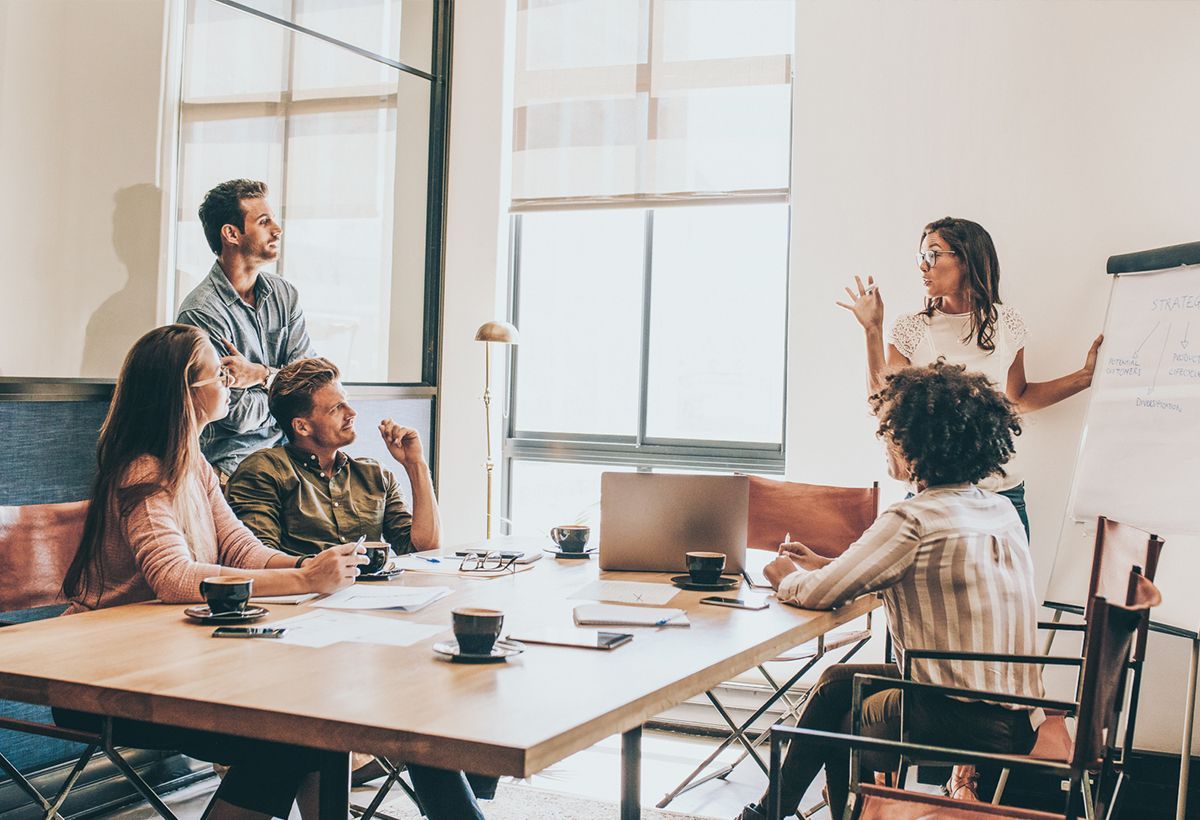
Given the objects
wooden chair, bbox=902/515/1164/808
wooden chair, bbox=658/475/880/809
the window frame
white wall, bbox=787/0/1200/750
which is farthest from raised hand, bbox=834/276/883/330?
wooden chair, bbox=902/515/1164/808

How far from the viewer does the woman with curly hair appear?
223 centimetres

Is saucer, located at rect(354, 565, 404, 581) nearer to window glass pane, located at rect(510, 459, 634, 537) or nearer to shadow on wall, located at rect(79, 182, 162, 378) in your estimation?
shadow on wall, located at rect(79, 182, 162, 378)

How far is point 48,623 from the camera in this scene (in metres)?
1.95

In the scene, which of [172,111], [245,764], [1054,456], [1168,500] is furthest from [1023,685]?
[172,111]

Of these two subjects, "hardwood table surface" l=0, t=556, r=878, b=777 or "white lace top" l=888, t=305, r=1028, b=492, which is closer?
"hardwood table surface" l=0, t=556, r=878, b=777

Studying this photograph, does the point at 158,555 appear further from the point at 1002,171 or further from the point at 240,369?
the point at 1002,171

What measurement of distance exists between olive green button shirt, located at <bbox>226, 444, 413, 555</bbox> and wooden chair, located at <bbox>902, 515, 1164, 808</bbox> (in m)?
1.53

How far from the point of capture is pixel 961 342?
3736 millimetres

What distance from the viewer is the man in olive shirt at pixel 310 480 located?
286 centimetres

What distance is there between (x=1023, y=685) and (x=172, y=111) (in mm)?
3023

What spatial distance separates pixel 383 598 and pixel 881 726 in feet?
3.57

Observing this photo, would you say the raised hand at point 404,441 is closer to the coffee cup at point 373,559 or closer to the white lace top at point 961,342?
the coffee cup at point 373,559

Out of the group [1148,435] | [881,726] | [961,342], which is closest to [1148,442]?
[1148,435]

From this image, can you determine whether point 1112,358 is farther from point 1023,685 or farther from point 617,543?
point 617,543
